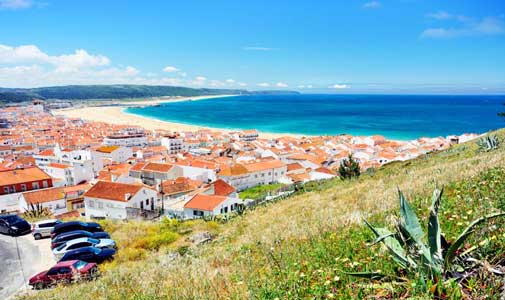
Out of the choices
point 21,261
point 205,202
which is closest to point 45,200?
point 205,202

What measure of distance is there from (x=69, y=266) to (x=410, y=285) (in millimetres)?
13352

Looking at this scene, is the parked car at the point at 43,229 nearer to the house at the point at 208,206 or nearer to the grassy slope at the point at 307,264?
the house at the point at 208,206

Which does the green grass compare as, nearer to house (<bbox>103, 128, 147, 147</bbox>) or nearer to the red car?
the red car

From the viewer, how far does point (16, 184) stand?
3831cm

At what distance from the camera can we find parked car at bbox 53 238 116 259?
53.1 ft

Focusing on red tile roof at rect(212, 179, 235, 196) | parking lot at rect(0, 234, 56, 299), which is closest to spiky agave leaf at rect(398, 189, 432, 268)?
parking lot at rect(0, 234, 56, 299)

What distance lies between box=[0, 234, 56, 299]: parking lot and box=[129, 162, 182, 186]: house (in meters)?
27.4

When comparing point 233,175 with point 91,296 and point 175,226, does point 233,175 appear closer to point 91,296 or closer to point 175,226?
point 175,226

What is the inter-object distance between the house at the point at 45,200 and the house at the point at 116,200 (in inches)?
160

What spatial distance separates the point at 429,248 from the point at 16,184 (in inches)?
1786

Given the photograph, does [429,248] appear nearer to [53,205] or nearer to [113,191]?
[113,191]

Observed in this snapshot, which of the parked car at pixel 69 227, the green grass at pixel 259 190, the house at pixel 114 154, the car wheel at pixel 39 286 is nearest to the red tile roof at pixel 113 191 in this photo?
the parked car at pixel 69 227

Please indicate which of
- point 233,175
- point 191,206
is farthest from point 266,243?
point 233,175

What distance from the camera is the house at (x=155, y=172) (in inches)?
1874
